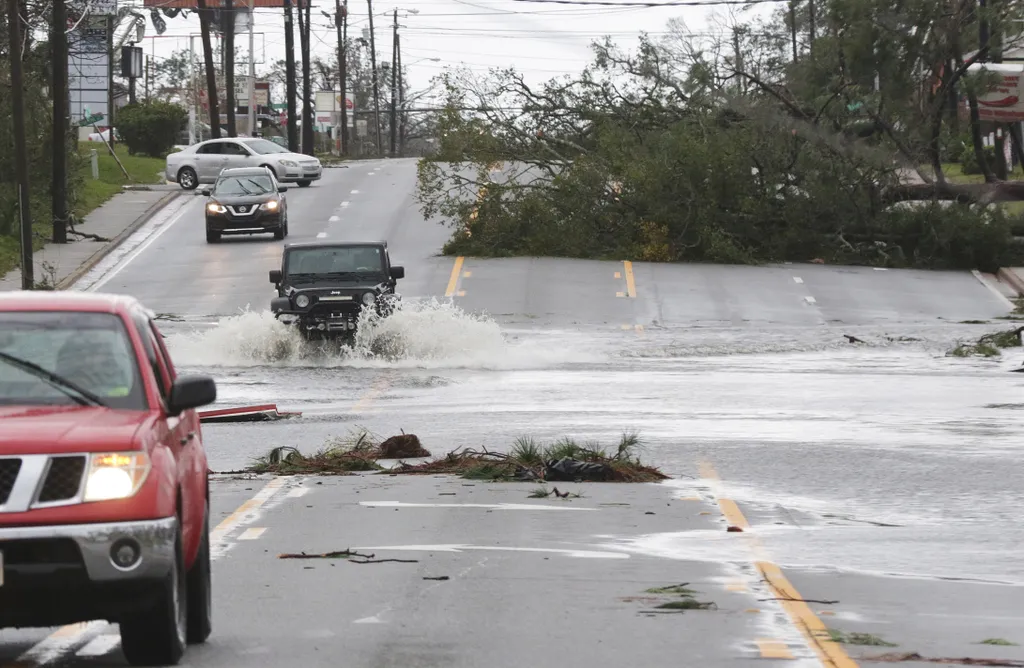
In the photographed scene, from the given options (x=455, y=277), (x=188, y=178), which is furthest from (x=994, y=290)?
(x=188, y=178)

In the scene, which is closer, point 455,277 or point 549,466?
point 549,466

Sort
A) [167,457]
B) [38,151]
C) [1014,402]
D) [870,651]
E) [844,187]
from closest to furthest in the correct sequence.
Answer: [167,457]
[870,651]
[1014,402]
[844,187]
[38,151]

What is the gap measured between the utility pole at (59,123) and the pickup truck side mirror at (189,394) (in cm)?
4016

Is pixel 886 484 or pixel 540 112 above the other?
pixel 540 112

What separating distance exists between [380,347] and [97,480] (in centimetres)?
2139

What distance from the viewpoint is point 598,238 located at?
46.6 metres

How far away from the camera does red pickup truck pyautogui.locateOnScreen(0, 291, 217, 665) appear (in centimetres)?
676

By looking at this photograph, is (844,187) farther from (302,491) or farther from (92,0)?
(302,491)

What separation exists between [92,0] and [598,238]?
2244cm

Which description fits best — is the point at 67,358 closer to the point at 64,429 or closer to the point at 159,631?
the point at 64,429

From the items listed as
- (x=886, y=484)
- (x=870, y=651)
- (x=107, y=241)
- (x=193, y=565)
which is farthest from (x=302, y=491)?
(x=107, y=241)

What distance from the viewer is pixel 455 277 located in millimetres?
42344

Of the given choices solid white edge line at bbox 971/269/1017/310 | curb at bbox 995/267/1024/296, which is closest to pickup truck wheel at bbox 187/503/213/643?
solid white edge line at bbox 971/269/1017/310

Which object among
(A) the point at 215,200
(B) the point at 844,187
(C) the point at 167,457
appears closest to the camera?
(C) the point at 167,457
